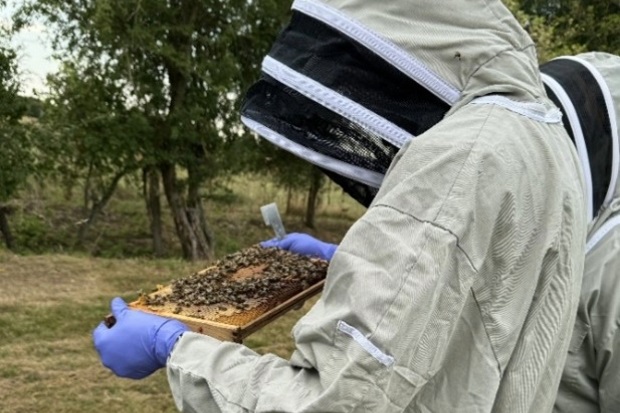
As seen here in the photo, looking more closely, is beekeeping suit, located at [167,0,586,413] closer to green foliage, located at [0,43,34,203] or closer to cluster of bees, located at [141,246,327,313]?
cluster of bees, located at [141,246,327,313]

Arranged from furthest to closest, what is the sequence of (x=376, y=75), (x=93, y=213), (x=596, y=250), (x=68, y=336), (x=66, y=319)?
1. (x=93, y=213)
2. (x=66, y=319)
3. (x=68, y=336)
4. (x=596, y=250)
5. (x=376, y=75)

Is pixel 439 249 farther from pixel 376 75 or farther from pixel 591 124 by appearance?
pixel 591 124

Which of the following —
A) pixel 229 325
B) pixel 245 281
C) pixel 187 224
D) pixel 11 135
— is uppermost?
pixel 229 325

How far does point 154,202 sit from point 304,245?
1130cm

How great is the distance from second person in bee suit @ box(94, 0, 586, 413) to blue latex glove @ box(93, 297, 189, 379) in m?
0.33

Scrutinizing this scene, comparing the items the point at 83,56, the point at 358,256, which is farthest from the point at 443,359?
the point at 83,56

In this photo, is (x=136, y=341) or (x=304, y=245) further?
(x=304, y=245)

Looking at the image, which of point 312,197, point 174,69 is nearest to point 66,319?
point 174,69

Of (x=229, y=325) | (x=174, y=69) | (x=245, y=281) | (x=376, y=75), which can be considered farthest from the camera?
(x=174, y=69)

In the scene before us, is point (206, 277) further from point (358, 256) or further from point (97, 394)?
point (97, 394)

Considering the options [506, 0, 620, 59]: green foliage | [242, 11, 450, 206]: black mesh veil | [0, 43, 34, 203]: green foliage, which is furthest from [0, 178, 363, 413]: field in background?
[506, 0, 620, 59]: green foliage

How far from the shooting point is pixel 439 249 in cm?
119

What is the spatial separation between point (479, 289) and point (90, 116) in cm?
1151

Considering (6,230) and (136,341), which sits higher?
(136,341)
